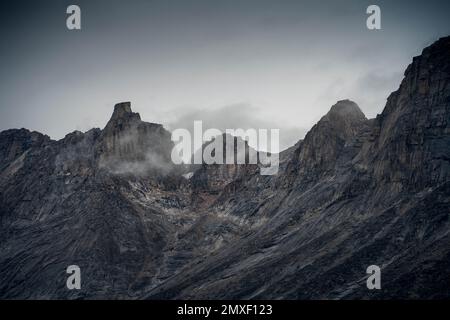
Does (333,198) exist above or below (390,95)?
below

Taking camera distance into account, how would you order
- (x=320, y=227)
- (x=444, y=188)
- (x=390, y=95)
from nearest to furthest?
(x=444, y=188)
(x=320, y=227)
(x=390, y=95)

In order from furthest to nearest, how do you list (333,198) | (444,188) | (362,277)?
(333,198), (444,188), (362,277)

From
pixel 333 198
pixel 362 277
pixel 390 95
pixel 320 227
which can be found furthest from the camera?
pixel 390 95

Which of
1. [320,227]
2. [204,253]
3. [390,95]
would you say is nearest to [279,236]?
[320,227]

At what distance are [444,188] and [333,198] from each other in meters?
30.3

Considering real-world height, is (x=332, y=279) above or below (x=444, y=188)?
below

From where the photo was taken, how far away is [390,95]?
580 ft

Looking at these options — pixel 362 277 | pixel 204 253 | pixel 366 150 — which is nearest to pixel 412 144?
pixel 366 150

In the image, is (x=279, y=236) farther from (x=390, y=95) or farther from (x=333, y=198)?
(x=390, y=95)

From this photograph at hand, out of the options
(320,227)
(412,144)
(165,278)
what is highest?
(412,144)

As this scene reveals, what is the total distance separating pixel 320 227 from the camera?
15412 centimetres

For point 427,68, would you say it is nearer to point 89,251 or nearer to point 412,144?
point 412,144

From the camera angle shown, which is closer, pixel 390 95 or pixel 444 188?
pixel 444 188

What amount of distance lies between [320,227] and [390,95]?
41049 mm
